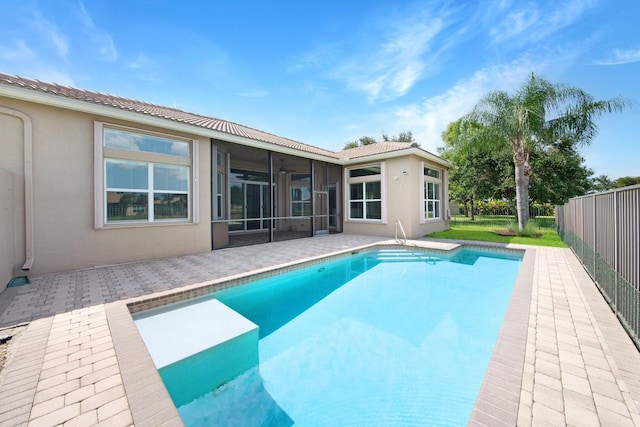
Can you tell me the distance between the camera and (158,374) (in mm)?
2398

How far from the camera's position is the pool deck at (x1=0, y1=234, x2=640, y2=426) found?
6.46 feet

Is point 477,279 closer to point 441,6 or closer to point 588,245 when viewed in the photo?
point 588,245

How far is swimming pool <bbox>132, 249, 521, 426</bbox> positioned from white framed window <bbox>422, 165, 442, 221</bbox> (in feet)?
20.5

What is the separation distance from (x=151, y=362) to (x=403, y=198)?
11018 mm

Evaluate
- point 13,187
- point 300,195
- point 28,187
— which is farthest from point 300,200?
point 13,187

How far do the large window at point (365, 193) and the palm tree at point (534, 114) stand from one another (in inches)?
237

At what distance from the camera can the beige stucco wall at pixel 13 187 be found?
5000 mm

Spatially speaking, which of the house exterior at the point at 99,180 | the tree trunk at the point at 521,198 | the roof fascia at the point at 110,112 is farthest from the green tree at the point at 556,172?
the roof fascia at the point at 110,112

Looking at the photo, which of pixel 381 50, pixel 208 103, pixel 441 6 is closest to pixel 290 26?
pixel 381 50

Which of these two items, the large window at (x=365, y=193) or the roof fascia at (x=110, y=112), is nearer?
the roof fascia at (x=110, y=112)

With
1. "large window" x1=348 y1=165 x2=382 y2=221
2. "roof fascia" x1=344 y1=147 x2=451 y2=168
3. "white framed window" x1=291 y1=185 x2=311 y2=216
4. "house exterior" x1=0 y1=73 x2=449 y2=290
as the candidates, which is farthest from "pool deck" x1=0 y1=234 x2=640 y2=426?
"white framed window" x1=291 y1=185 x2=311 y2=216

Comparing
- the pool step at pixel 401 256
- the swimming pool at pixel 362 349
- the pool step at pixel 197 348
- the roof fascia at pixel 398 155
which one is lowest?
the swimming pool at pixel 362 349

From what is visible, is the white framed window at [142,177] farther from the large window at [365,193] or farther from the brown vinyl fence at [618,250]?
the brown vinyl fence at [618,250]

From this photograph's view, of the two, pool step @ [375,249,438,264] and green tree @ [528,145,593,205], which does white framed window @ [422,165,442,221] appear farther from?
green tree @ [528,145,593,205]
